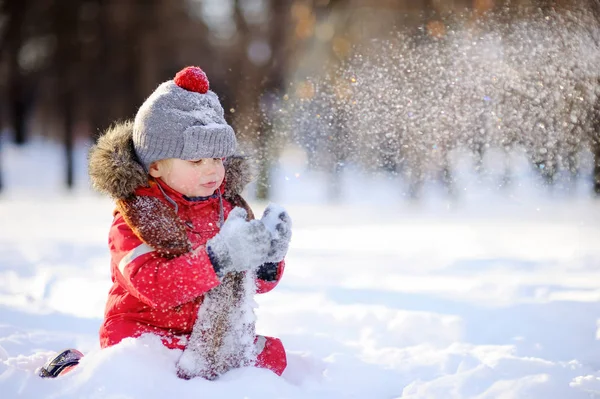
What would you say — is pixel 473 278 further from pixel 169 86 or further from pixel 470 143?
pixel 470 143

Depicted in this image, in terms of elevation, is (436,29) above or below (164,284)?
above

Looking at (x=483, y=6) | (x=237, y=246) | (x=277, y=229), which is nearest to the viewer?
(x=237, y=246)

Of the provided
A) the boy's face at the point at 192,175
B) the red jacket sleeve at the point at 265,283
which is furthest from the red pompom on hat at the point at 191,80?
the red jacket sleeve at the point at 265,283

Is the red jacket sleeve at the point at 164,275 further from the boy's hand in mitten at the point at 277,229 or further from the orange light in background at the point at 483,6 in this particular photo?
the orange light in background at the point at 483,6

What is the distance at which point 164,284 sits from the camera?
1.89 meters

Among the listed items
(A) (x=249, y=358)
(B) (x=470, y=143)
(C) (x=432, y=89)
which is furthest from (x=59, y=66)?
(A) (x=249, y=358)

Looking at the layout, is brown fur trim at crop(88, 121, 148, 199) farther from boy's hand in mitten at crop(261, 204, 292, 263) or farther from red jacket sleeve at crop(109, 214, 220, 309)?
boy's hand in mitten at crop(261, 204, 292, 263)

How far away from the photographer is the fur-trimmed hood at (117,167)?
2078 millimetres

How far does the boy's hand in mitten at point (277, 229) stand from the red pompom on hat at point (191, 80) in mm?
541

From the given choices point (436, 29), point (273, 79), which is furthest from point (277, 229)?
point (273, 79)

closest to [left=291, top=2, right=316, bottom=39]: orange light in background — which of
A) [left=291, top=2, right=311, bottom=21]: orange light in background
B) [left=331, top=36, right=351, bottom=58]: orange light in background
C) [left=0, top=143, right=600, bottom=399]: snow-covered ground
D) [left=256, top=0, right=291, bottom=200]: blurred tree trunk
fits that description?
[left=291, top=2, right=311, bottom=21]: orange light in background

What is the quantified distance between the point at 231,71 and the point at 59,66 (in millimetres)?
4831

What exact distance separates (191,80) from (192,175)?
0.35 metres

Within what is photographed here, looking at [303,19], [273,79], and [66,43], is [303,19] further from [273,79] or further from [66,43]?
[66,43]
